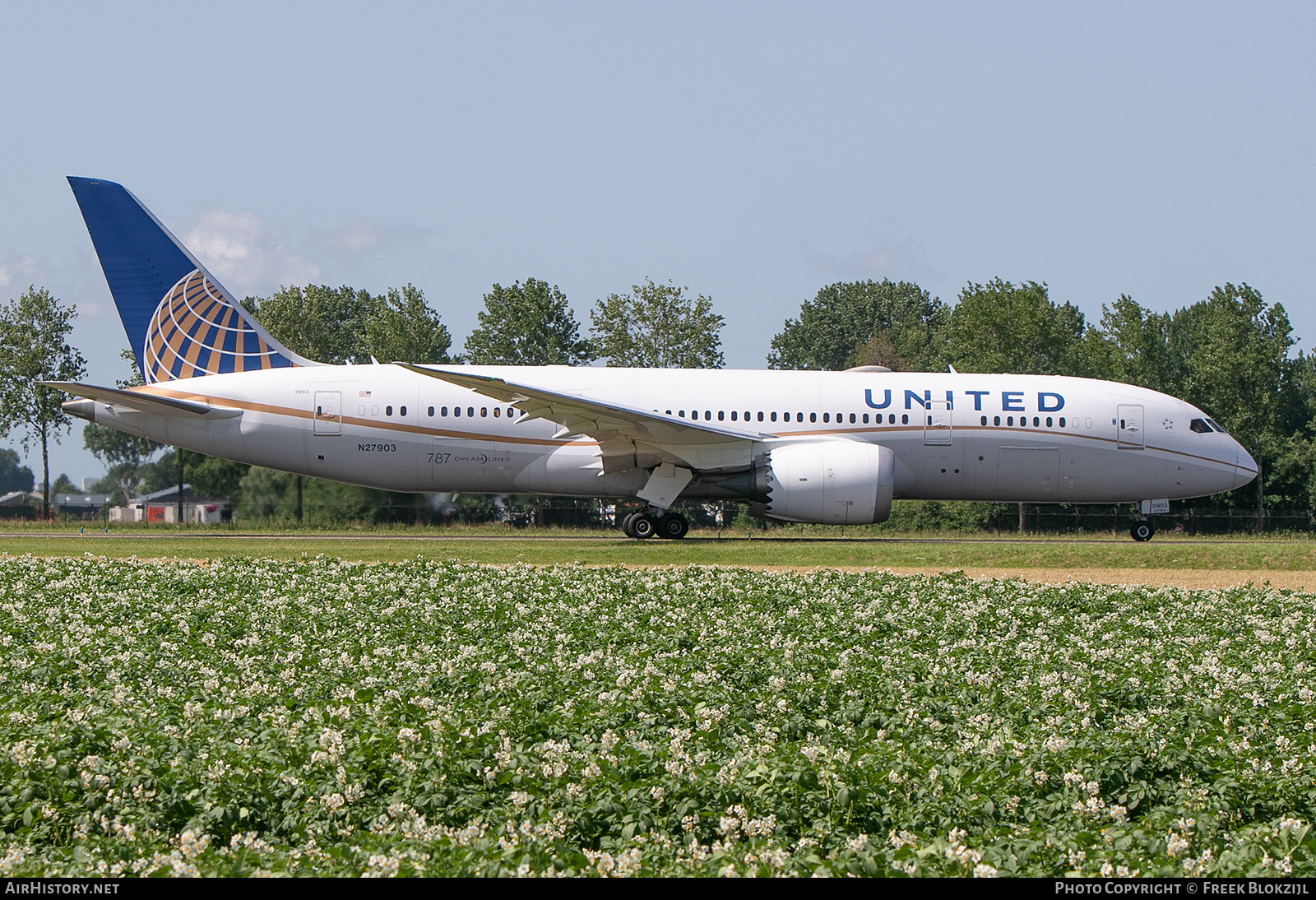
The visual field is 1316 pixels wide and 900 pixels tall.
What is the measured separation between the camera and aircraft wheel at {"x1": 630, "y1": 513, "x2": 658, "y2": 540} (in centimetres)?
2575

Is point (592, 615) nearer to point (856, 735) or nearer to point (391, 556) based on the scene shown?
point (856, 735)

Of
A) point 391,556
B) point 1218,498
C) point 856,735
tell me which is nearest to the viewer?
point 856,735

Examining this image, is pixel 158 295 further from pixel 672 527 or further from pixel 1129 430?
pixel 1129 430

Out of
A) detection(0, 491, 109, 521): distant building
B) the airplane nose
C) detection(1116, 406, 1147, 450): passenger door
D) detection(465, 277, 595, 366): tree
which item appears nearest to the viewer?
detection(1116, 406, 1147, 450): passenger door

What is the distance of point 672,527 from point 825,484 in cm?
373

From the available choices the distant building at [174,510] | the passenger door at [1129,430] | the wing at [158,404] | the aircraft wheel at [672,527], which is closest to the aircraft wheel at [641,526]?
the aircraft wheel at [672,527]

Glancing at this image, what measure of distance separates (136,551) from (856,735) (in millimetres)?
17807

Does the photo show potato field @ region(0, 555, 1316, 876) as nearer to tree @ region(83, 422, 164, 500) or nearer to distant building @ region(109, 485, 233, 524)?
distant building @ region(109, 485, 233, 524)

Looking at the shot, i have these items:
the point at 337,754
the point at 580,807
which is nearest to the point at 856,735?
the point at 580,807

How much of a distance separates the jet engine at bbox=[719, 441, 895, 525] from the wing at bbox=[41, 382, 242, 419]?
37.1ft

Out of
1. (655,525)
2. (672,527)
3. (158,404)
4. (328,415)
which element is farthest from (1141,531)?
(158,404)

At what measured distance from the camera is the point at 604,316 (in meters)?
62.6

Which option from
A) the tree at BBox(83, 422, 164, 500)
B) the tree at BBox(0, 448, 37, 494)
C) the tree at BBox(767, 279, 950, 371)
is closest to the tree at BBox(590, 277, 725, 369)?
the tree at BBox(767, 279, 950, 371)
